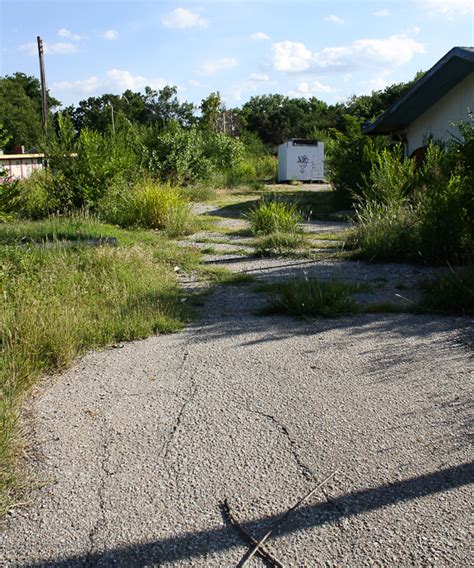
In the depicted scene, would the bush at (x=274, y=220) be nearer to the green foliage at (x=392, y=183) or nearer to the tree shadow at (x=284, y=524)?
the green foliage at (x=392, y=183)

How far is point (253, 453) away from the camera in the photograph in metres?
3.56

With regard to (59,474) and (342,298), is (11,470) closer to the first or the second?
(59,474)

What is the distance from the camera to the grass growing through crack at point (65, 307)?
410 centimetres

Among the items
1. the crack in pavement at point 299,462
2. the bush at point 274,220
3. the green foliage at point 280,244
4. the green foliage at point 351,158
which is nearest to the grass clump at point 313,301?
the crack in pavement at point 299,462

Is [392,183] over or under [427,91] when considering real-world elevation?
under

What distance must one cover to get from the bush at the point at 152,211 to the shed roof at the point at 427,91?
6.35m

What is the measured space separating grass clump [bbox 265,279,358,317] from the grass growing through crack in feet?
3.64

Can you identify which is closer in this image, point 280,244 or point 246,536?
point 246,536

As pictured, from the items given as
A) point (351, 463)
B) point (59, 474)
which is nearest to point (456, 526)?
point (351, 463)

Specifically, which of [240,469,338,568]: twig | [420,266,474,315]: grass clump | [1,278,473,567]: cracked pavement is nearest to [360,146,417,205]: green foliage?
[420,266,474,315]: grass clump

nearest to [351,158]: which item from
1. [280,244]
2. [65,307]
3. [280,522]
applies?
[280,244]

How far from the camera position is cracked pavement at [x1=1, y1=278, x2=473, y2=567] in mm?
2750

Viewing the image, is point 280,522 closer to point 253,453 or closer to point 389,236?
point 253,453

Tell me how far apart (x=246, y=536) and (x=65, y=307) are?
3324mm
